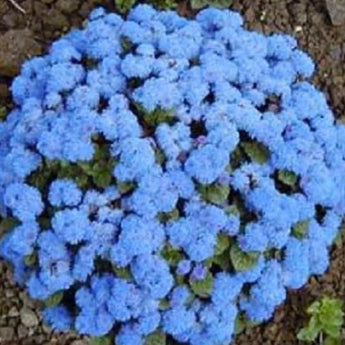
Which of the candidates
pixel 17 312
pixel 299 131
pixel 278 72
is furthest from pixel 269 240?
pixel 17 312

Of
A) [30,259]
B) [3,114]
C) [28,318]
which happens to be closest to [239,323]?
[30,259]

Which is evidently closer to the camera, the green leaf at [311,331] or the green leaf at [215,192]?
the green leaf at [215,192]

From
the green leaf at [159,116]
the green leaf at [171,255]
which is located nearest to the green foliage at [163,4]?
the green leaf at [159,116]

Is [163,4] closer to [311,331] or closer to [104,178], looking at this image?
[104,178]

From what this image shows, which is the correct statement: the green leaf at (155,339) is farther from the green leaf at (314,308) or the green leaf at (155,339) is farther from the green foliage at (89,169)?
the green leaf at (314,308)

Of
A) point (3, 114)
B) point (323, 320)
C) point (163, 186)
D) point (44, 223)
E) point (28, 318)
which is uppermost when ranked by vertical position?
point (163, 186)

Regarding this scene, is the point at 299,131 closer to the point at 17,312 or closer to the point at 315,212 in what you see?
the point at 315,212
